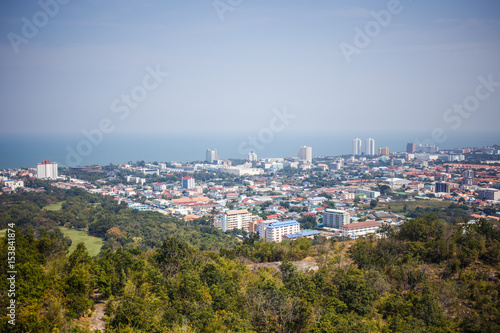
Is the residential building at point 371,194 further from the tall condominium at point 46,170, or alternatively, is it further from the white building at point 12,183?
the tall condominium at point 46,170

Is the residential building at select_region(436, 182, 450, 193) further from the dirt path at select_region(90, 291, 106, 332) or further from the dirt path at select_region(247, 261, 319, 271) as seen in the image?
the dirt path at select_region(90, 291, 106, 332)

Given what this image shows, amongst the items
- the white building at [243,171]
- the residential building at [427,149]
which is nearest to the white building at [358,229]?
the white building at [243,171]

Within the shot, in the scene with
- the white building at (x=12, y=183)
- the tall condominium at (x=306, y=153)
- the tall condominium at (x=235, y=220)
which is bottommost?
the tall condominium at (x=235, y=220)

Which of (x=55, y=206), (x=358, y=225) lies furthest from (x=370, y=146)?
(x=55, y=206)

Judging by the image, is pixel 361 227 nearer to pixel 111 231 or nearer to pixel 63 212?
pixel 111 231

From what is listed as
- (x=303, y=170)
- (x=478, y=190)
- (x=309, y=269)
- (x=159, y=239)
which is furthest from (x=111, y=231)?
(x=303, y=170)

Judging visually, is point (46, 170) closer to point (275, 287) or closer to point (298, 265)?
point (298, 265)

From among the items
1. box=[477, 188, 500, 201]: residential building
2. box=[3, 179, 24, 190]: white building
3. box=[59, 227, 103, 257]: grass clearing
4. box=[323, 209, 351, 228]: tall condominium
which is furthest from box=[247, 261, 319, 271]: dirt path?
box=[3, 179, 24, 190]: white building

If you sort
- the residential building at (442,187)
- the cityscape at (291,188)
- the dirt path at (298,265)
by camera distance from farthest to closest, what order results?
the residential building at (442,187) < the cityscape at (291,188) < the dirt path at (298,265)
